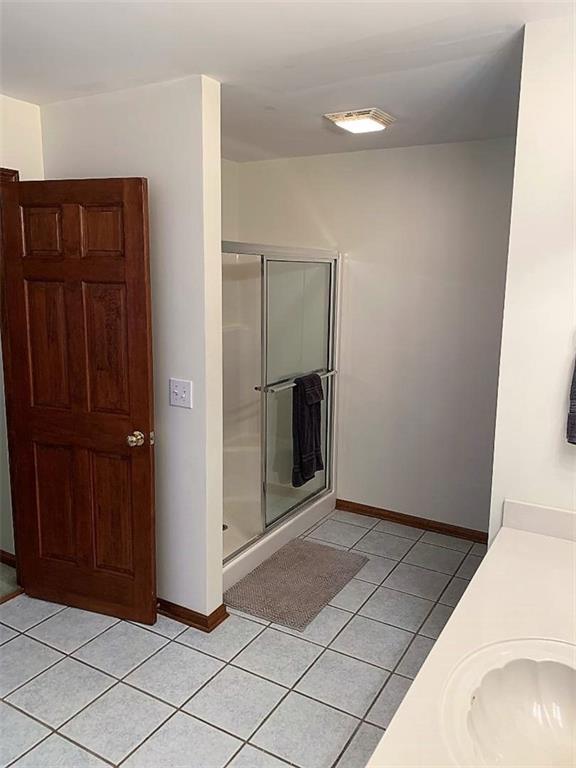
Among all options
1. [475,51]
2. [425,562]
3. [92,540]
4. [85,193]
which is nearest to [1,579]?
[92,540]

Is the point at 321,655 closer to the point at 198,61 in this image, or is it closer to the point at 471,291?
the point at 471,291

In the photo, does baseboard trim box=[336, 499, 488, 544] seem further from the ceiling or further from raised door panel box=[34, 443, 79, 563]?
the ceiling

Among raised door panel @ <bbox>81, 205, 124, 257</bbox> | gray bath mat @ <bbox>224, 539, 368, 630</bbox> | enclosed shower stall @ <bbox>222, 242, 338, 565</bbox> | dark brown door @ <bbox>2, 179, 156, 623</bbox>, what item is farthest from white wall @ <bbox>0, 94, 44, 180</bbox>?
gray bath mat @ <bbox>224, 539, 368, 630</bbox>

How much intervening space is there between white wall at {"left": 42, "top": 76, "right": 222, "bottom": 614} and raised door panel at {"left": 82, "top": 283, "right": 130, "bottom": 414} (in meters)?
0.16

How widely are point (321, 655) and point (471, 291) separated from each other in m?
2.21

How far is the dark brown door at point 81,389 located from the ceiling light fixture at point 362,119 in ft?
3.54

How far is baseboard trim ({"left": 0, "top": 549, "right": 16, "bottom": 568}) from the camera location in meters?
3.31

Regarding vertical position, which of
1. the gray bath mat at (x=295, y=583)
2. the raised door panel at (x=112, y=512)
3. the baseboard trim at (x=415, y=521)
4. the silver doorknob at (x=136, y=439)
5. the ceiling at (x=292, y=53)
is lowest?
the gray bath mat at (x=295, y=583)

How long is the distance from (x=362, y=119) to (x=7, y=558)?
299cm

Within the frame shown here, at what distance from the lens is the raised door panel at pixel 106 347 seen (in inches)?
103

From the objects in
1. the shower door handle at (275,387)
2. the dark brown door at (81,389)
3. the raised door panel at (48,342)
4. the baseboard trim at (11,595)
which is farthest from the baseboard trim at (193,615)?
the shower door handle at (275,387)

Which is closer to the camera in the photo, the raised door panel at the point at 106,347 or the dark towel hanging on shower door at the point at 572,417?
the dark towel hanging on shower door at the point at 572,417

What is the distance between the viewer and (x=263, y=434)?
12.0ft

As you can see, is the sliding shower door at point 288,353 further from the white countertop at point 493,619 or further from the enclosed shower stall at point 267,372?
the white countertop at point 493,619
